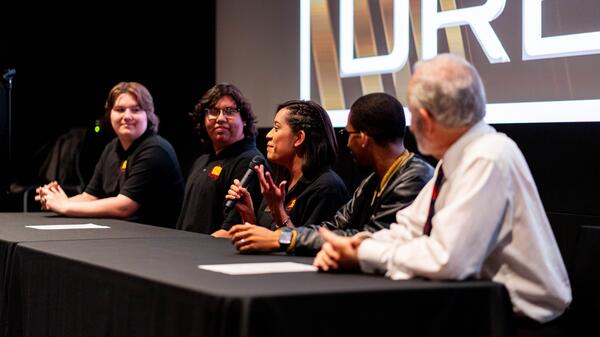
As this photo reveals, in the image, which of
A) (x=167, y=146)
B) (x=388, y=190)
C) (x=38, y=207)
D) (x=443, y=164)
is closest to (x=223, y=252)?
(x=388, y=190)

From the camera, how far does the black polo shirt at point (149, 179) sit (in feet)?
13.5

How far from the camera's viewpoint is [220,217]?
12.4 feet

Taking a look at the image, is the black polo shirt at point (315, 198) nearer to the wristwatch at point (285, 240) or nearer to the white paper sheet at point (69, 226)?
the wristwatch at point (285, 240)

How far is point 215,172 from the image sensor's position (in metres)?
3.82

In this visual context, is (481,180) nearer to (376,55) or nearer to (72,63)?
(376,55)

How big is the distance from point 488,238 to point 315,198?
123 cm

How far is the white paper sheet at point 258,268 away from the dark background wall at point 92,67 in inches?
116

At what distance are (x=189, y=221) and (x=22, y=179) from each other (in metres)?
2.90

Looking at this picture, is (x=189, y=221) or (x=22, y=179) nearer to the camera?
(x=189, y=221)

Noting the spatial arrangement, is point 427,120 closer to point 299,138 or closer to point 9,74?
point 299,138

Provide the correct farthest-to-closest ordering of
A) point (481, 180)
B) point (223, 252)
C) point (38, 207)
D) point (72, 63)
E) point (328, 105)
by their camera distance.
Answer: point (72, 63)
point (38, 207)
point (328, 105)
point (223, 252)
point (481, 180)

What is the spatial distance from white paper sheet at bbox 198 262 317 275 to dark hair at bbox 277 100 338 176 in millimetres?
992

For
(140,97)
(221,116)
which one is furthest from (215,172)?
(140,97)

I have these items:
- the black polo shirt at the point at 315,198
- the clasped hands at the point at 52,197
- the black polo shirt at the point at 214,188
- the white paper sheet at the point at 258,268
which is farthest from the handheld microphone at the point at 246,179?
the clasped hands at the point at 52,197
